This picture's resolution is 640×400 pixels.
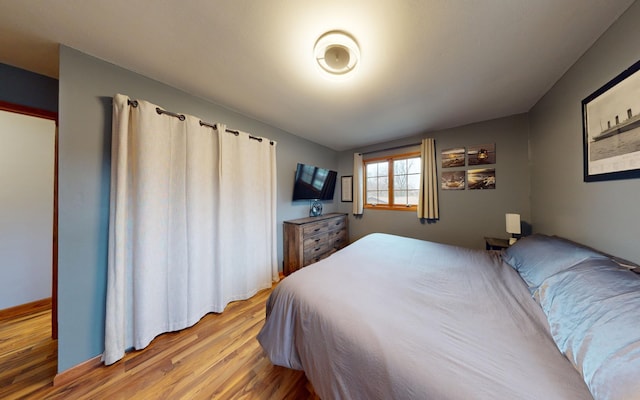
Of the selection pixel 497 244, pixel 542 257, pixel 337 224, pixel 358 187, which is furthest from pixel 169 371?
pixel 497 244

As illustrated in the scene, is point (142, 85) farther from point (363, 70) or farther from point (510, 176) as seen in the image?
point (510, 176)

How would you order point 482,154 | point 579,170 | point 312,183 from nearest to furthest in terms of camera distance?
point 579,170, point 482,154, point 312,183

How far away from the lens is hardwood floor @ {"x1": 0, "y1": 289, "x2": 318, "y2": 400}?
117 centimetres

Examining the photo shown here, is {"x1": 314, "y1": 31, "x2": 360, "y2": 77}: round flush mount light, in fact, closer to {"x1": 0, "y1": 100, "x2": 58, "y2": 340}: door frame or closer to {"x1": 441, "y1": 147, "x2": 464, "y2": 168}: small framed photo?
{"x1": 0, "y1": 100, "x2": 58, "y2": 340}: door frame

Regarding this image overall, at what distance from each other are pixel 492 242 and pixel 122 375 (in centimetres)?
375

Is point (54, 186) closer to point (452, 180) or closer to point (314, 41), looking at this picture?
point (314, 41)

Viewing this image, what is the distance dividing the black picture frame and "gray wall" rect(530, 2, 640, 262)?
6 centimetres

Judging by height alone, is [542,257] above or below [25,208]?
below

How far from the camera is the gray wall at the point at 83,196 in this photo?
1.27 meters

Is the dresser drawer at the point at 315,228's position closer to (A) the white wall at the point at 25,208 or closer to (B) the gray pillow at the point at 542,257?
(B) the gray pillow at the point at 542,257

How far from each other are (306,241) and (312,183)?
102 cm

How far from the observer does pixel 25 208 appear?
2.07m

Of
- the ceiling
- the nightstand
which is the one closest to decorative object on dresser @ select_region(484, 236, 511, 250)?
the nightstand

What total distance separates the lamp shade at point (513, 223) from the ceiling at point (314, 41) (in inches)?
52.1
